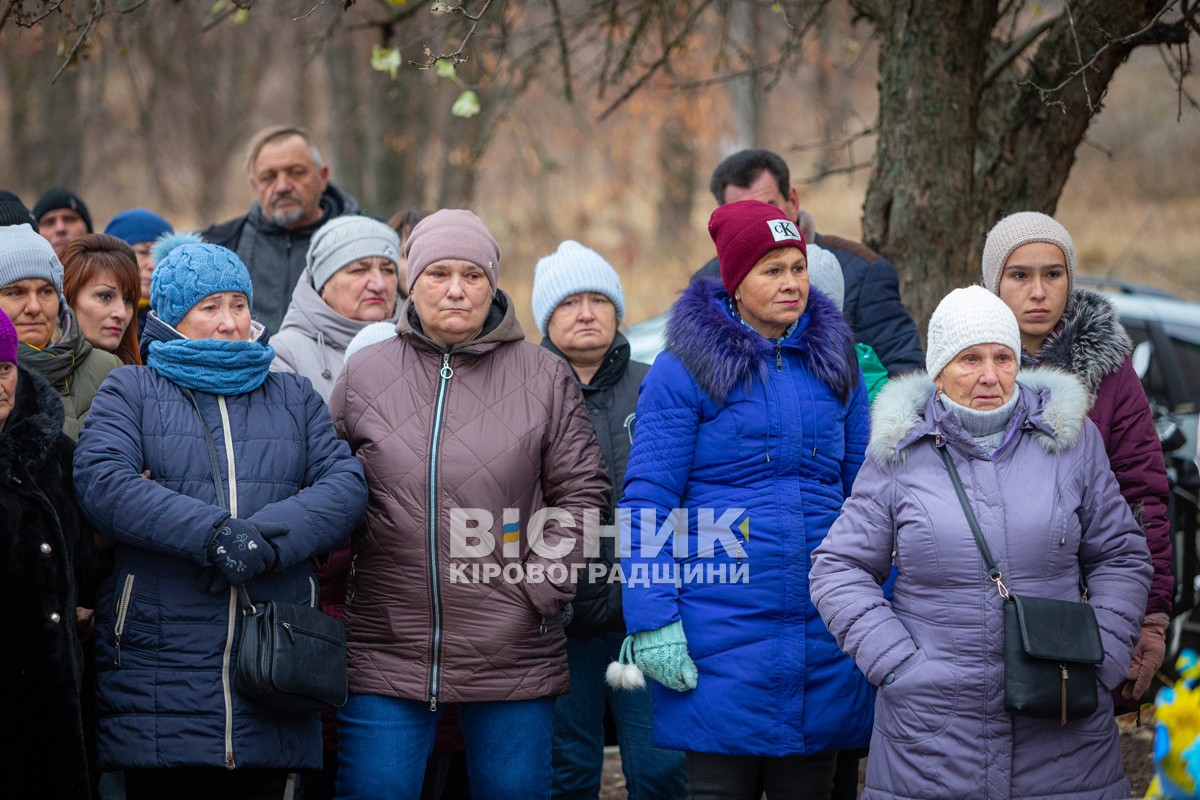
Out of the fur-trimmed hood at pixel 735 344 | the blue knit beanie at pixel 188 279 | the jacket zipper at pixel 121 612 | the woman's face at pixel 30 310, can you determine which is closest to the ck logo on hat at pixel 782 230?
the fur-trimmed hood at pixel 735 344

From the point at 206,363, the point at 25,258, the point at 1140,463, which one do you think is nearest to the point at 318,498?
the point at 206,363

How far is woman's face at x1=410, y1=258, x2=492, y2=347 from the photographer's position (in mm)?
4137

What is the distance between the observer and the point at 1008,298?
4.32m

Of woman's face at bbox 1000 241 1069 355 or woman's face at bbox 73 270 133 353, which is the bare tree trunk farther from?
woman's face at bbox 73 270 133 353

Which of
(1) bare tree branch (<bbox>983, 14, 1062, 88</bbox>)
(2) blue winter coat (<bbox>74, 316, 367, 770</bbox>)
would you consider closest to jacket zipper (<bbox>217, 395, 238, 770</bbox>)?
(2) blue winter coat (<bbox>74, 316, 367, 770</bbox>)

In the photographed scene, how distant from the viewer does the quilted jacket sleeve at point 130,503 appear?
353cm

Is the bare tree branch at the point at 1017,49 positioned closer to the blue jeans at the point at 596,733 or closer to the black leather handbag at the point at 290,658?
the blue jeans at the point at 596,733

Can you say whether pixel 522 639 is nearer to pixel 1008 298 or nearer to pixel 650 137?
pixel 1008 298

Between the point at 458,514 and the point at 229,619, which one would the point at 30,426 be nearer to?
the point at 229,619

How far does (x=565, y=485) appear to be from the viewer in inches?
162

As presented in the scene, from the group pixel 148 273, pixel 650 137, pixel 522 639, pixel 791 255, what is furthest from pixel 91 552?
pixel 650 137

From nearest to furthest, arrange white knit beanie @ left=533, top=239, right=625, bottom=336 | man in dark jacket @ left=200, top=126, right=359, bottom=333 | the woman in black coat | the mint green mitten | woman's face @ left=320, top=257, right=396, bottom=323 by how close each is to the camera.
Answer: the woman in black coat → the mint green mitten → white knit beanie @ left=533, top=239, right=625, bottom=336 → woman's face @ left=320, top=257, right=396, bottom=323 → man in dark jacket @ left=200, top=126, right=359, bottom=333

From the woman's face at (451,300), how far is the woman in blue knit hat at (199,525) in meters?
0.46

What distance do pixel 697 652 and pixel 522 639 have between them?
54 centimetres
